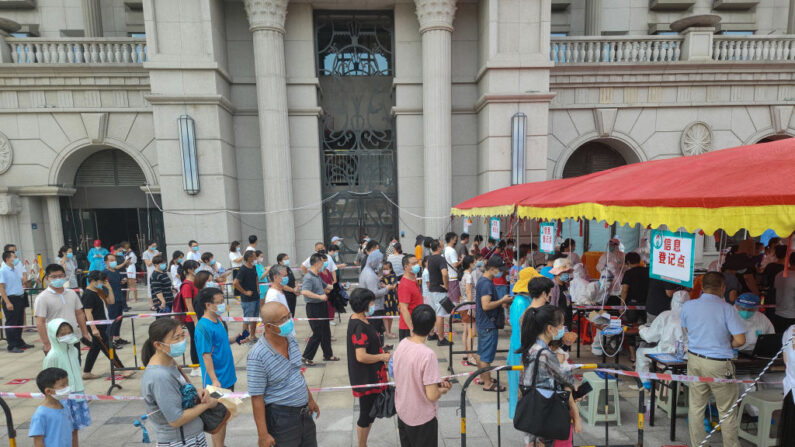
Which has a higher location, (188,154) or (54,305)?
(188,154)

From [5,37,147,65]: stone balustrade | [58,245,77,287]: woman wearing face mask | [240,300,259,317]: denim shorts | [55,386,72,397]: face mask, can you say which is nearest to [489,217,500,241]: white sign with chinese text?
[240,300,259,317]: denim shorts

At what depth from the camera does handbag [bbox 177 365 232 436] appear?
2750 millimetres

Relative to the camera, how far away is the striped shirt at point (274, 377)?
2793 mm

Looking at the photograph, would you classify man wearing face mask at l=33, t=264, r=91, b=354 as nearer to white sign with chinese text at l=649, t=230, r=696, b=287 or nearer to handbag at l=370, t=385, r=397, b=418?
handbag at l=370, t=385, r=397, b=418

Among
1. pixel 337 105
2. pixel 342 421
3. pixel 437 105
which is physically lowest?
pixel 342 421

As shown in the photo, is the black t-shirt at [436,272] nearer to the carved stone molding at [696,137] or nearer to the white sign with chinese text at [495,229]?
the white sign with chinese text at [495,229]

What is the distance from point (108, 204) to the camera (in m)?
13.9

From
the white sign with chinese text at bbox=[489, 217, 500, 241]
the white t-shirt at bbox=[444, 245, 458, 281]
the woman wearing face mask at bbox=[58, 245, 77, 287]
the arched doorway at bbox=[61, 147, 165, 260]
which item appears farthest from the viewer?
the arched doorway at bbox=[61, 147, 165, 260]

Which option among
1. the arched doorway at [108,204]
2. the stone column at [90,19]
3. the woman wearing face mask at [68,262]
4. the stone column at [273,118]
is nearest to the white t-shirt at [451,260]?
the stone column at [273,118]

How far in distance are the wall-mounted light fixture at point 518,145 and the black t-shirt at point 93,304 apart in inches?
429

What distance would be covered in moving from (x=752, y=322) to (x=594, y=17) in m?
13.3

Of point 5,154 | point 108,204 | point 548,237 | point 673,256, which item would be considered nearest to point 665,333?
point 673,256

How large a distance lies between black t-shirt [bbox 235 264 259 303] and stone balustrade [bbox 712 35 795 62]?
1672 centimetres

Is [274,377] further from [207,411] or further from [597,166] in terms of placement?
[597,166]
